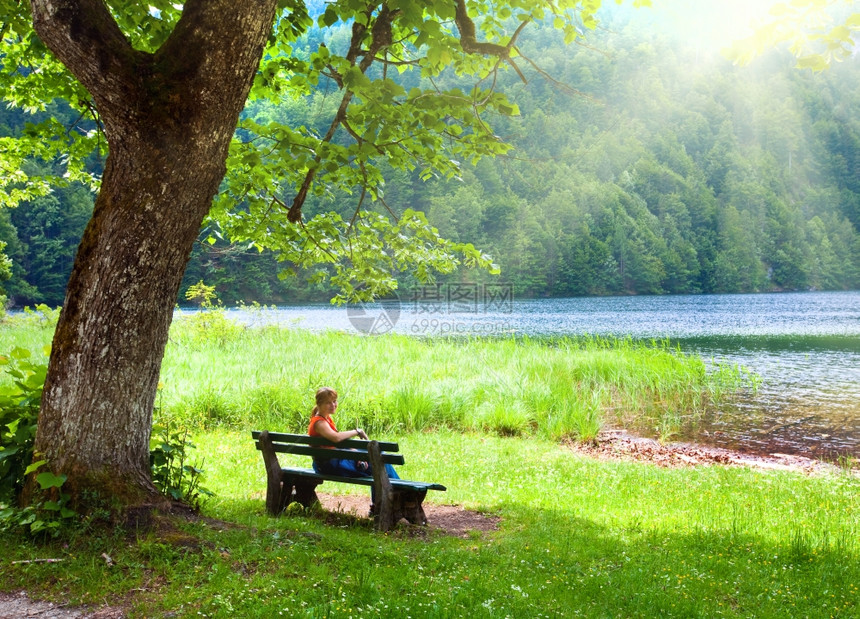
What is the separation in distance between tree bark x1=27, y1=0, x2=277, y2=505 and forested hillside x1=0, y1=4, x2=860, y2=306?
172 feet

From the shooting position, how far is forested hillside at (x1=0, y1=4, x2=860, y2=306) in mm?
68688

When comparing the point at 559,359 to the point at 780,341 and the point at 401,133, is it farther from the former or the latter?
the point at 780,341

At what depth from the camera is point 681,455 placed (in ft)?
37.6

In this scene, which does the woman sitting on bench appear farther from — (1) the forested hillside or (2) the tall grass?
(1) the forested hillside

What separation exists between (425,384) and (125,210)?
32.4 ft

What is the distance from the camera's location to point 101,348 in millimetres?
4250

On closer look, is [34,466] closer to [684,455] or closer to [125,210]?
[125,210]

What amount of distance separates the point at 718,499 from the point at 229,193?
7000mm

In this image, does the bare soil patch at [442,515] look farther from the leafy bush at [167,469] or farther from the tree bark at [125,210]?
the tree bark at [125,210]

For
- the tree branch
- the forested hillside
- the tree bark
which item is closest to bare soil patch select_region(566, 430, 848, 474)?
the tree bark

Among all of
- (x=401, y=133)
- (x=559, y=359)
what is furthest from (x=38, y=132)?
(x=559, y=359)

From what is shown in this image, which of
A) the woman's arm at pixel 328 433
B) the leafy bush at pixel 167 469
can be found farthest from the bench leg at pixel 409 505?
the leafy bush at pixel 167 469

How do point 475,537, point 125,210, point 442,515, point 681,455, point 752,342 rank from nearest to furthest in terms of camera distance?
1. point 125,210
2. point 475,537
3. point 442,515
4. point 681,455
5. point 752,342

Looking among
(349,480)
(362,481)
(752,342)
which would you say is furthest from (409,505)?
(752,342)
